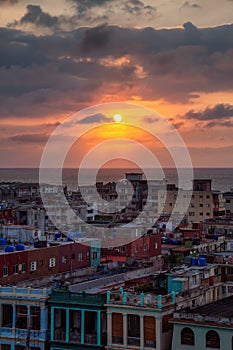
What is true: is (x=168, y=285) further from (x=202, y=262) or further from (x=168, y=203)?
(x=168, y=203)

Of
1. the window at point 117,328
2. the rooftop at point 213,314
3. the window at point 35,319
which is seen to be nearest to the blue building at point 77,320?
the window at point 117,328

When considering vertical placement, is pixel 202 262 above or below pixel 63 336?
above

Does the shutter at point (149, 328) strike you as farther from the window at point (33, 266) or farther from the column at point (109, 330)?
the window at point (33, 266)

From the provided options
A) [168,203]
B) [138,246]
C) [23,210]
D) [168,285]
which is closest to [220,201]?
[168,203]

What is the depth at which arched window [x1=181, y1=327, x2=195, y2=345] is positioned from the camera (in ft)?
131

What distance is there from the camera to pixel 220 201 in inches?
5620

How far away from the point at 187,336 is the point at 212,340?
1410 mm

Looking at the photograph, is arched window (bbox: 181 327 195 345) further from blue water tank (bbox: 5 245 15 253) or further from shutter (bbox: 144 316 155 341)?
blue water tank (bbox: 5 245 15 253)

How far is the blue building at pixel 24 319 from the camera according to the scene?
44.2 metres

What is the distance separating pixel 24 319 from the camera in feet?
147

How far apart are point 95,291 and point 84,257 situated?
17.8 m

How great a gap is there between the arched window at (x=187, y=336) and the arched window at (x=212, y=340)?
84cm

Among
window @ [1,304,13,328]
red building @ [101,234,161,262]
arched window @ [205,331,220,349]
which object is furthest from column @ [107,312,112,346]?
red building @ [101,234,161,262]

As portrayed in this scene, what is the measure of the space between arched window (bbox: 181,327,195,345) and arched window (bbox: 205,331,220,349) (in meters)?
0.84
